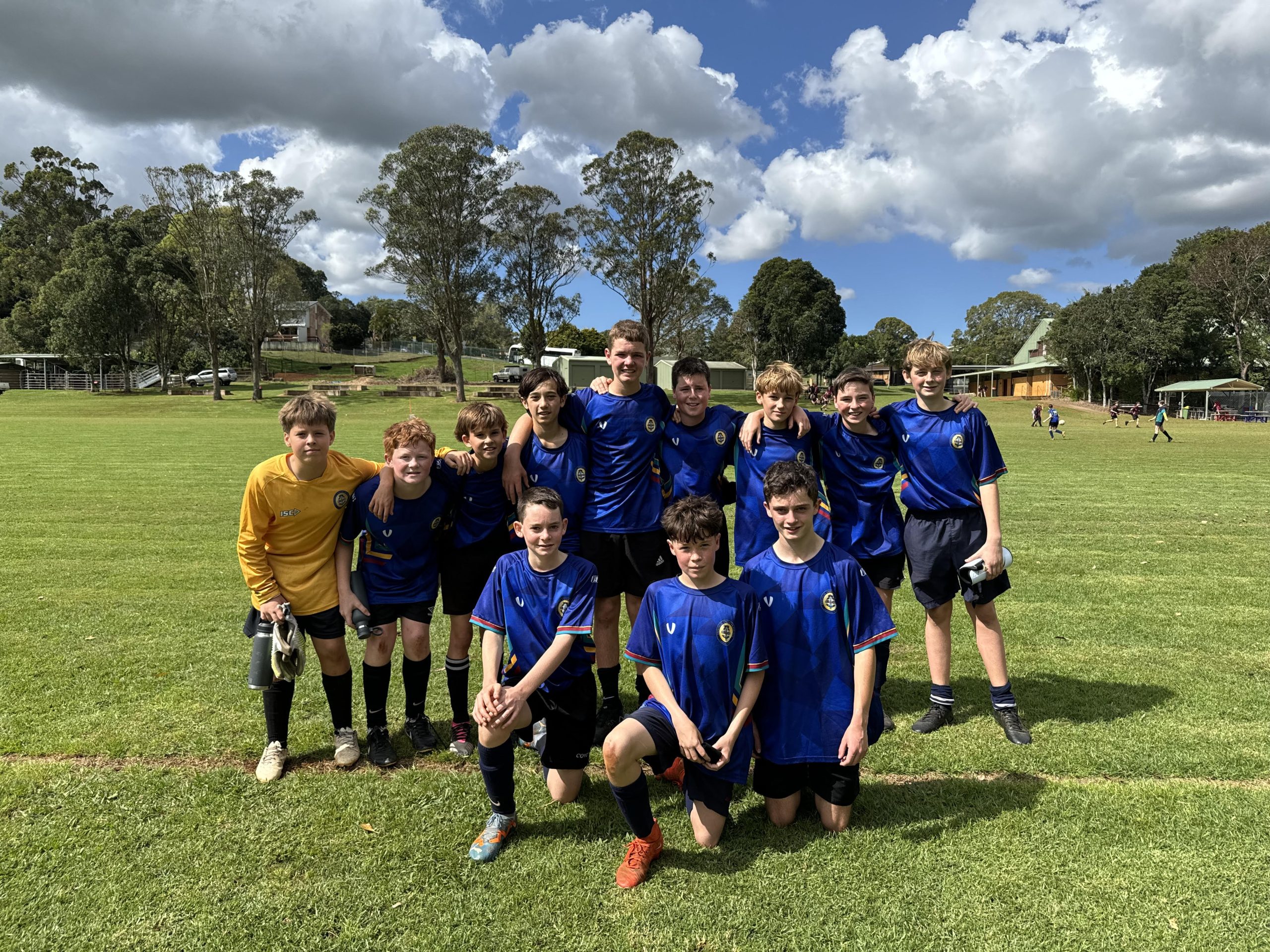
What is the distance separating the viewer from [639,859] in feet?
9.17

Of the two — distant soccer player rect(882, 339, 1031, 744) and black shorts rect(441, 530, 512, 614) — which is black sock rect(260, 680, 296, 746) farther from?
distant soccer player rect(882, 339, 1031, 744)

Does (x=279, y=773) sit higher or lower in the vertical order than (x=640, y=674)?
lower

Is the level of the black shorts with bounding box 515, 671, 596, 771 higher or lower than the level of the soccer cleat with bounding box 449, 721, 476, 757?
higher

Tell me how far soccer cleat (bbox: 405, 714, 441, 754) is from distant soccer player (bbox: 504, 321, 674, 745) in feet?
3.03

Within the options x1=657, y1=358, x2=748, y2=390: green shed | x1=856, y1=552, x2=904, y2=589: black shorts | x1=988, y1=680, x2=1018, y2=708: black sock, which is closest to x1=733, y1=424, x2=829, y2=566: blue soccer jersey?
x1=856, y1=552, x2=904, y2=589: black shorts

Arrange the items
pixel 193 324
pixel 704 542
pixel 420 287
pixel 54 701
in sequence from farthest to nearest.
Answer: pixel 193 324
pixel 420 287
pixel 54 701
pixel 704 542

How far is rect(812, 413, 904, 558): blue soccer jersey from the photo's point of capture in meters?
4.08

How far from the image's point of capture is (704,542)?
290 cm

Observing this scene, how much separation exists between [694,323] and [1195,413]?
32.7 meters

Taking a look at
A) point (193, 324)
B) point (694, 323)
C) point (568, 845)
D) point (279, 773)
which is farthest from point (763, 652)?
point (193, 324)

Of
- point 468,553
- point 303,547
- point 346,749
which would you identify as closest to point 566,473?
A: point 468,553

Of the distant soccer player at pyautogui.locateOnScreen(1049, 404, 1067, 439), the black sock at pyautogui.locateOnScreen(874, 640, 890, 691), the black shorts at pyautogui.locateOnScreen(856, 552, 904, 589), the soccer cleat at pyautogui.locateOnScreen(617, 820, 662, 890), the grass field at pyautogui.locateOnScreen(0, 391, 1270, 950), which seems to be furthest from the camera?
the distant soccer player at pyautogui.locateOnScreen(1049, 404, 1067, 439)

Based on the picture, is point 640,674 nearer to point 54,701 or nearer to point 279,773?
point 279,773

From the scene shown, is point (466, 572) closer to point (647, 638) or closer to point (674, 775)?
point (647, 638)
